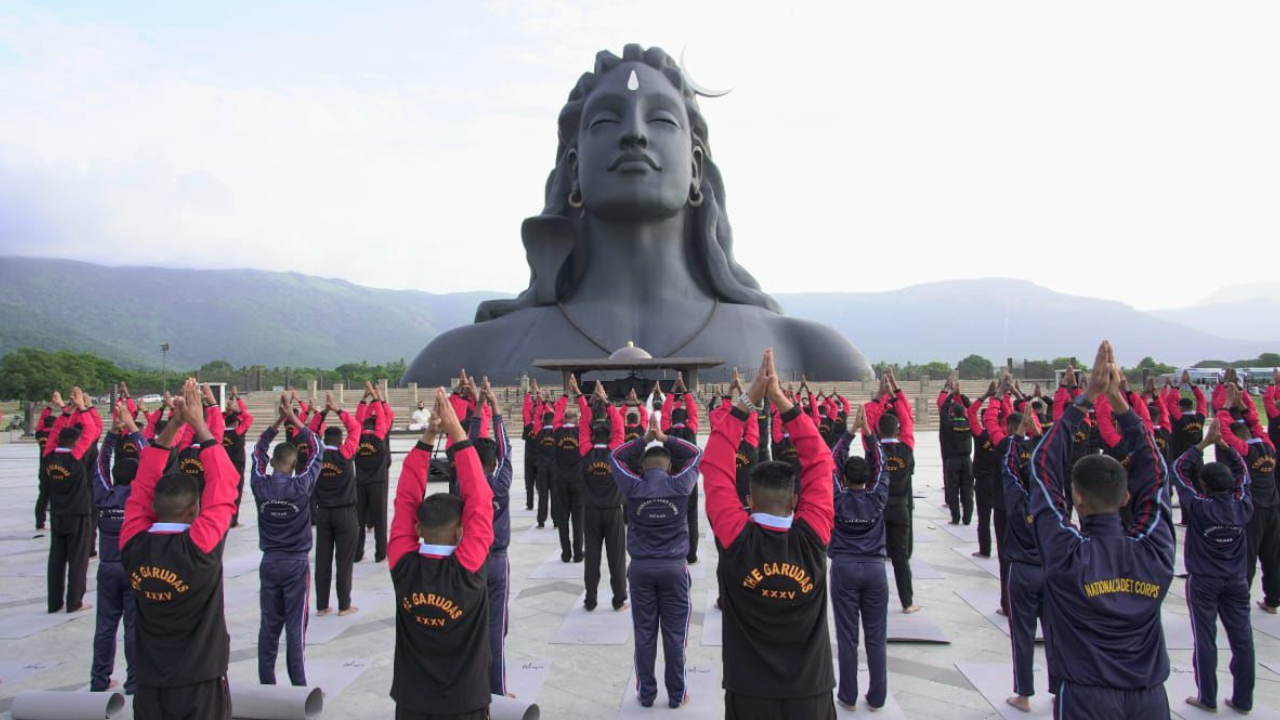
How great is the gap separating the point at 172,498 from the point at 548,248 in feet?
99.9

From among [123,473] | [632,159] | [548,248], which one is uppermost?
[632,159]

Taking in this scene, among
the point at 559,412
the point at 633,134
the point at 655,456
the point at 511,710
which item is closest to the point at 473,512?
the point at 511,710

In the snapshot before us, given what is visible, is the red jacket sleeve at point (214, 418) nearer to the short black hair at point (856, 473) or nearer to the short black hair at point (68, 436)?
the short black hair at point (68, 436)

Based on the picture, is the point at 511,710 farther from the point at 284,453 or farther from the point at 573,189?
the point at 573,189

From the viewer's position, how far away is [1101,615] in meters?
3.23

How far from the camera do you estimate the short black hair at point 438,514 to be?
137 inches

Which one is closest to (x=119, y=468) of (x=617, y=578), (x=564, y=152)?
(x=617, y=578)

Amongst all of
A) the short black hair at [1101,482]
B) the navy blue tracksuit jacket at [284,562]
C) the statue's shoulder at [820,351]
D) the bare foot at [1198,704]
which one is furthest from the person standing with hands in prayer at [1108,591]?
the statue's shoulder at [820,351]

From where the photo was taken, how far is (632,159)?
3080 cm

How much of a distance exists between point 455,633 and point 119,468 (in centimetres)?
431

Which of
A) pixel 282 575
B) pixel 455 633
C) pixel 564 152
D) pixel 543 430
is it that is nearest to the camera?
pixel 455 633

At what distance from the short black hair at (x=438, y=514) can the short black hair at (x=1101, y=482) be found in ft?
8.50

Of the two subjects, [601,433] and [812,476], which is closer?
[812,476]

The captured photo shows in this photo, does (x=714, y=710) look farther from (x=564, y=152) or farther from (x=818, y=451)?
(x=564, y=152)
